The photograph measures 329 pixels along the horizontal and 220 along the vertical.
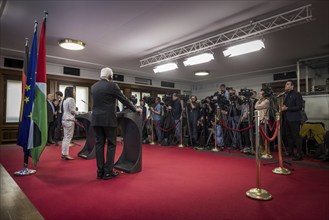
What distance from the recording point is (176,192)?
235 centimetres

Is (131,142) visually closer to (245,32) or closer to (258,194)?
(258,194)

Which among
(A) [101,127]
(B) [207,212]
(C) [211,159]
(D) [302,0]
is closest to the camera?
(B) [207,212]

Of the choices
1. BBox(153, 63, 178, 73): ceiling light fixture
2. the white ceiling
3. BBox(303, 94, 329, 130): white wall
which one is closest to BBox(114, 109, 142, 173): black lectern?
the white ceiling

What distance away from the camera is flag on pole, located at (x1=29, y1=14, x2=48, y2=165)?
9.76 ft

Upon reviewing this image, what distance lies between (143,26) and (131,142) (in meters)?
2.88

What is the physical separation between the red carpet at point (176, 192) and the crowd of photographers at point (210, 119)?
160 centimetres

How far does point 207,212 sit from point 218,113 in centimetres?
393

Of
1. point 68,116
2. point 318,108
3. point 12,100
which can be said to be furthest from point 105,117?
point 12,100

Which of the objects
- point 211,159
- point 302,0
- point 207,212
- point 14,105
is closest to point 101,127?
point 207,212

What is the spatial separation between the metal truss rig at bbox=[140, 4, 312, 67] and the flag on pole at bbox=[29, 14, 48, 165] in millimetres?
3913

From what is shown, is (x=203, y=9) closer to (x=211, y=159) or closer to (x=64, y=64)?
(x=211, y=159)

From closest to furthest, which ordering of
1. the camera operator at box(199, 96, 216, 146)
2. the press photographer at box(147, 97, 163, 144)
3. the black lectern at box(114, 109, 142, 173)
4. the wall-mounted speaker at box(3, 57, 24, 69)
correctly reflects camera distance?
the black lectern at box(114, 109, 142, 173) → the camera operator at box(199, 96, 216, 146) → the press photographer at box(147, 97, 163, 144) → the wall-mounted speaker at box(3, 57, 24, 69)

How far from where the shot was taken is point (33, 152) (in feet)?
9.88

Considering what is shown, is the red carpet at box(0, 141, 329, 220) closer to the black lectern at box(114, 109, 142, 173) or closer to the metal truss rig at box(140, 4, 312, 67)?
the black lectern at box(114, 109, 142, 173)
